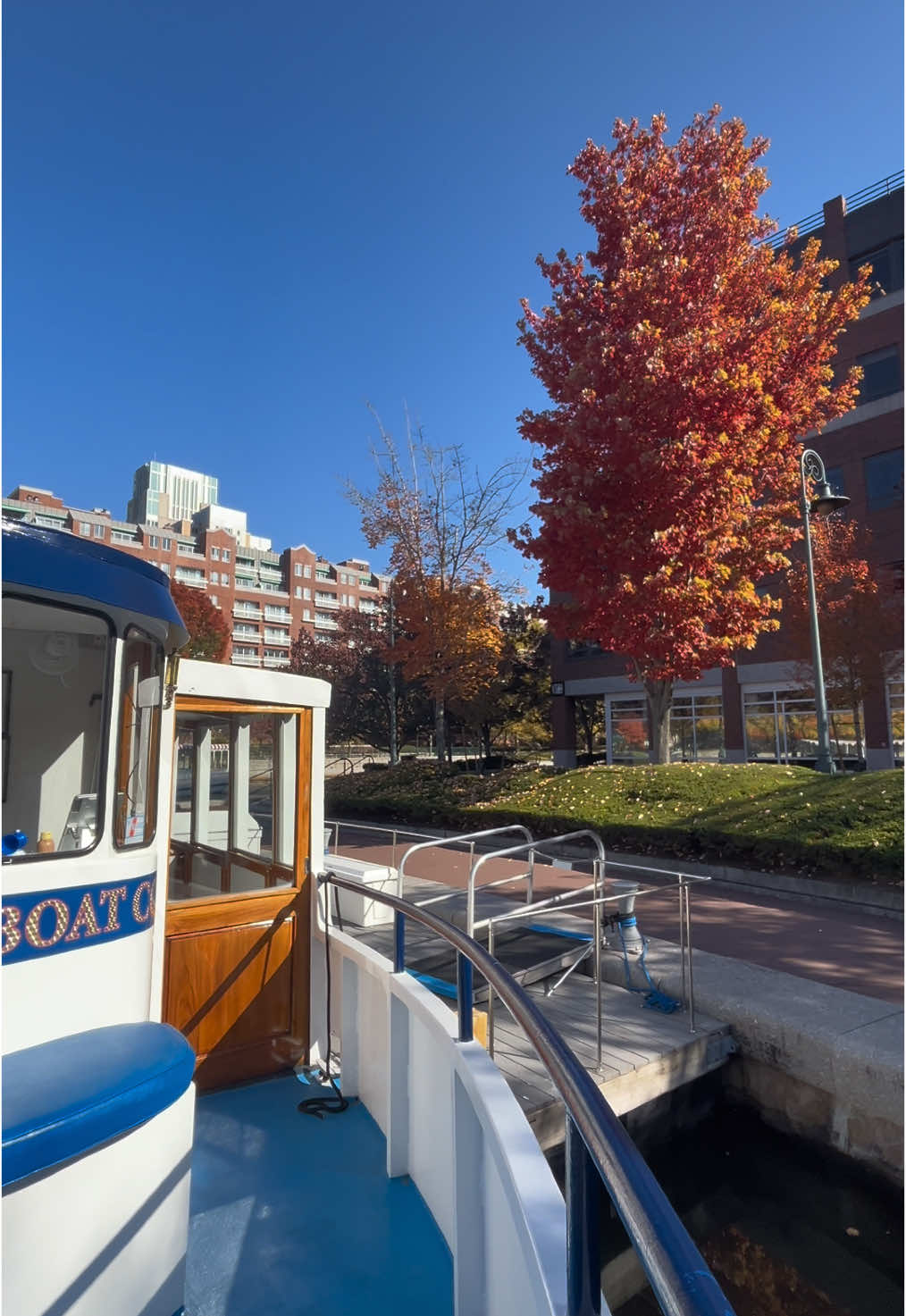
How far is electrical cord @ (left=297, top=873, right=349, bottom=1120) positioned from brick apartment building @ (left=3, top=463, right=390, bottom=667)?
218 feet

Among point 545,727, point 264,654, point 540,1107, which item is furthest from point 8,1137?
point 264,654

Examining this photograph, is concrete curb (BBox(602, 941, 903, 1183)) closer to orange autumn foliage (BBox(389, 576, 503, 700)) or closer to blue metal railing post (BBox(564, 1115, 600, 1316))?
blue metal railing post (BBox(564, 1115, 600, 1316))

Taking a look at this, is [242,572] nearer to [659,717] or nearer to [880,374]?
[880,374]

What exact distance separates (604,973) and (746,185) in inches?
524

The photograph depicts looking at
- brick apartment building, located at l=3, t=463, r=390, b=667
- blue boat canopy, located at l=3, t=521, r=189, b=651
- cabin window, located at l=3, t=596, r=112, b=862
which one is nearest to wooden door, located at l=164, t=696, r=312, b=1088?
cabin window, located at l=3, t=596, r=112, b=862

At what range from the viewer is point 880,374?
25.4 metres

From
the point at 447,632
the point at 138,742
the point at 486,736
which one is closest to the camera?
the point at 138,742

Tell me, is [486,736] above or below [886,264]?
below

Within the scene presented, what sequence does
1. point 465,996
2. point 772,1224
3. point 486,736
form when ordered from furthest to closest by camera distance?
1. point 486,736
2. point 772,1224
3. point 465,996

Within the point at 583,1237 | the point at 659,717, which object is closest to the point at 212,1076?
the point at 583,1237

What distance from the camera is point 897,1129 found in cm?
Answer: 443

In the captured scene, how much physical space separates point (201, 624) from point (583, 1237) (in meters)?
33.0

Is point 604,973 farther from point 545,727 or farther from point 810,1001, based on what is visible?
point 545,727

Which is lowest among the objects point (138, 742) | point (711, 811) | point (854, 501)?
point (711, 811)
